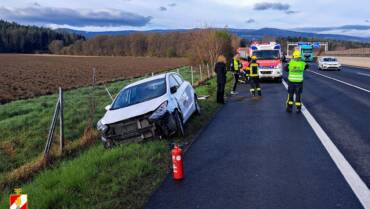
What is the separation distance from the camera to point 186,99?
33.6ft

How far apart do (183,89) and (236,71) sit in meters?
9.01

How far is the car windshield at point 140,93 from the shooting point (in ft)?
30.5

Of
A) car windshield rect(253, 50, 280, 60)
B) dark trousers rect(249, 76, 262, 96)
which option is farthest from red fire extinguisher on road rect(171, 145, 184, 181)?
car windshield rect(253, 50, 280, 60)

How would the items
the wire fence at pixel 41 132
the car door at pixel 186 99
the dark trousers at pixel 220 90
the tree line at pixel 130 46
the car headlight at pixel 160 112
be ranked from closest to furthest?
the car headlight at pixel 160 112
the wire fence at pixel 41 132
the car door at pixel 186 99
the dark trousers at pixel 220 90
the tree line at pixel 130 46

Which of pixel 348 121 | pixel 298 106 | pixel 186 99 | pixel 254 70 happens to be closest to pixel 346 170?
pixel 348 121

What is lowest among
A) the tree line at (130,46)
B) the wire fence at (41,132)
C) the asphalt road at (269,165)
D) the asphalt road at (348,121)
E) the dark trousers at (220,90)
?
the wire fence at (41,132)

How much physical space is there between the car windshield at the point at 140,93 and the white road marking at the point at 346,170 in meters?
3.81

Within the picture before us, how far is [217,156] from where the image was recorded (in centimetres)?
691

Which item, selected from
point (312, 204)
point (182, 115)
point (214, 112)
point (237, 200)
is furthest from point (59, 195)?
point (214, 112)

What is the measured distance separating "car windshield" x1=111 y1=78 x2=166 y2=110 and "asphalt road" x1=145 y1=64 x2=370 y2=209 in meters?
1.56

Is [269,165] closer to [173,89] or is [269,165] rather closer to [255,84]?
[173,89]

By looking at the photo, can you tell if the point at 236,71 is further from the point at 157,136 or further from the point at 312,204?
the point at 312,204

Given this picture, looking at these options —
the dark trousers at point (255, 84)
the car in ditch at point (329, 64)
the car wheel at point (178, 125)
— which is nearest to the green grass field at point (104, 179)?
the car wheel at point (178, 125)

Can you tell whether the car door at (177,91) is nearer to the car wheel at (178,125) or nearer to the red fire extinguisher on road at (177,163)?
the car wheel at (178,125)
